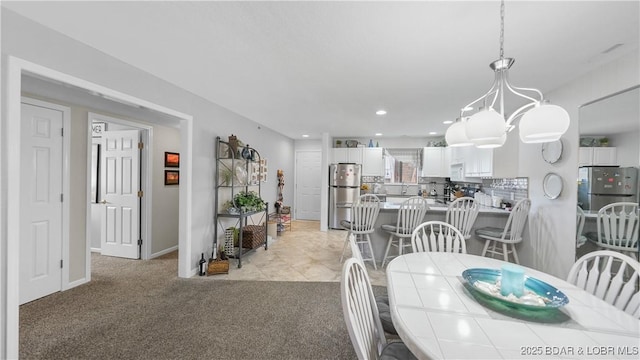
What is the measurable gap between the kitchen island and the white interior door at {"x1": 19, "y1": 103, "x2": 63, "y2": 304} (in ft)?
12.6

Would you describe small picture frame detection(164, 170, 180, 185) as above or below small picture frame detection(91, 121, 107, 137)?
below

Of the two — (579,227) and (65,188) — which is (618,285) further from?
(65,188)

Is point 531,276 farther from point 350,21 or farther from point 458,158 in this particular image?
point 458,158

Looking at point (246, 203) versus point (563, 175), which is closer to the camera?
point (563, 175)

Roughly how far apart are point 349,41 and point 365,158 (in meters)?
4.48

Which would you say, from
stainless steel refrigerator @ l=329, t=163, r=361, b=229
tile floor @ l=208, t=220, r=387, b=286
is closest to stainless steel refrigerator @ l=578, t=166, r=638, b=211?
tile floor @ l=208, t=220, r=387, b=286

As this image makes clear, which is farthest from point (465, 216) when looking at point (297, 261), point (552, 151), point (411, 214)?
point (297, 261)

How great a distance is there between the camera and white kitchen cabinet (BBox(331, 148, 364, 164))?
624cm

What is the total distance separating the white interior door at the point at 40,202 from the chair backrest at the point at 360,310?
327cm

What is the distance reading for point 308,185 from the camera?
7094mm

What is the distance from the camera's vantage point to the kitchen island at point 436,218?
3584 millimetres

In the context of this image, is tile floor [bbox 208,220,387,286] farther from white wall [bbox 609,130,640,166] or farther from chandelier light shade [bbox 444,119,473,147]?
white wall [bbox 609,130,640,166]

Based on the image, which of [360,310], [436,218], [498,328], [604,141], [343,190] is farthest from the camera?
[343,190]

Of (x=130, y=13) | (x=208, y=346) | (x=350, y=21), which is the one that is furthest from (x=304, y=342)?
(x=130, y=13)
